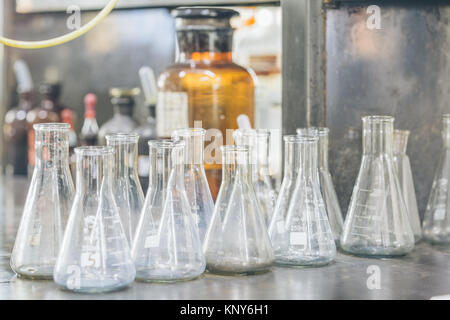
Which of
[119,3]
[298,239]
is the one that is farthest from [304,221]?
[119,3]

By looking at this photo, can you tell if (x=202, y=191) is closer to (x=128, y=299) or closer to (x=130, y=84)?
(x=128, y=299)

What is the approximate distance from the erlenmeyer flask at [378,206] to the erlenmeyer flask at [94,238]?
0.51 metres

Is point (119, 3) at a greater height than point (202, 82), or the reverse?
point (119, 3)

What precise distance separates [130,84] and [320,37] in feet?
5.72

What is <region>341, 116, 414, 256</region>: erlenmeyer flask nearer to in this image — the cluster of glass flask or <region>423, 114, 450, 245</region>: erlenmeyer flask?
the cluster of glass flask

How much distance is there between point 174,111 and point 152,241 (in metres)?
0.62

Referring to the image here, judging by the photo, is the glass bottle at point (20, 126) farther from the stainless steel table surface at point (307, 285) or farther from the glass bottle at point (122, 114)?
the stainless steel table surface at point (307, 285)

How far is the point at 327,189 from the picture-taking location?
4.87ft

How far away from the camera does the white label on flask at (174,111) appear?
69.3 inches

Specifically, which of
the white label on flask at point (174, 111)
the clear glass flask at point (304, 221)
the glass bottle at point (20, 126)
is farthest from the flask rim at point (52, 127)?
the glass bottle at point (20, 126)

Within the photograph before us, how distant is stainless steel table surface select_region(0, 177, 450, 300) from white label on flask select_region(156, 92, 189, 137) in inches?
21.8

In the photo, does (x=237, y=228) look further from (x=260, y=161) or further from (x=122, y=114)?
(x=122, y=114)

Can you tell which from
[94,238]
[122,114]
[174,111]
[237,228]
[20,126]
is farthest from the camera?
[20,126]
